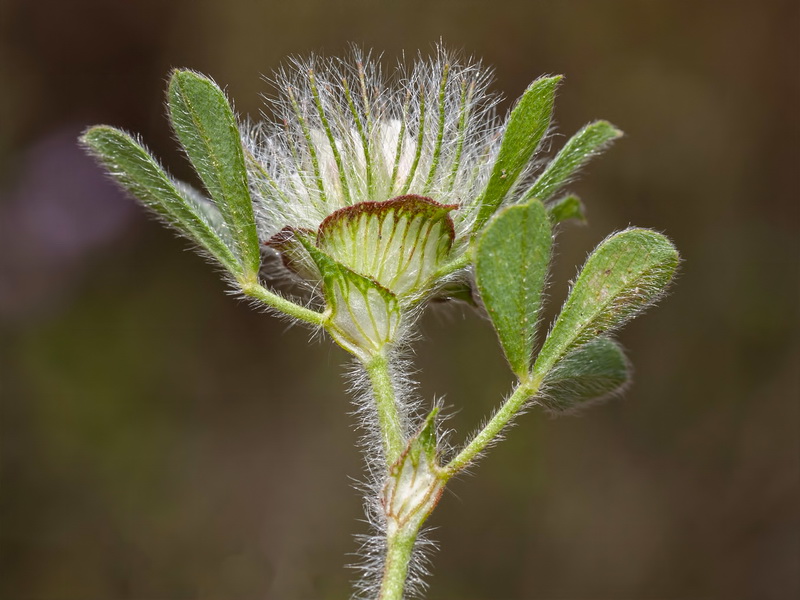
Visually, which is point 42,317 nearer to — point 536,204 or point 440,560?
point 440,560

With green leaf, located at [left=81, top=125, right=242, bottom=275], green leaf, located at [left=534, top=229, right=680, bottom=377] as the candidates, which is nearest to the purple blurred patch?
green leaf, located at [left=81, top=125, right=242, bottom=275]

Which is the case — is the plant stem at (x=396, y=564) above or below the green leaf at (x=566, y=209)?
below

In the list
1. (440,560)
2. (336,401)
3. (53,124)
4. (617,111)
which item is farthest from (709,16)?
(53,124)

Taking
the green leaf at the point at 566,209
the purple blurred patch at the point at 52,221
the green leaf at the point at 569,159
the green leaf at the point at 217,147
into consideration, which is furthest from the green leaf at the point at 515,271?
the purple blurred patch at the point at 52,221

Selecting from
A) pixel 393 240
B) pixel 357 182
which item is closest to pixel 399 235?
pixel 393 240

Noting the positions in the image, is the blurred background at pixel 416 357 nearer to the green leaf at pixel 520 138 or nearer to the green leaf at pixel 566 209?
the green leaf at pixel 566 209

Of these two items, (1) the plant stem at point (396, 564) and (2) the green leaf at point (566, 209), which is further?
(2) the green leaf at point (566, 209)

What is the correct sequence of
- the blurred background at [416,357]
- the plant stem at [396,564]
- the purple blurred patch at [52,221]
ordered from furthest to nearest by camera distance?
the purple blurred patch at [52,221], the blurred background at [416,357], the plant stem at [396,564]

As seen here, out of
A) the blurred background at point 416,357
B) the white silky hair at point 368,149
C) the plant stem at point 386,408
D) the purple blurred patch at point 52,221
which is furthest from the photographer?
the purple blurred patch at point 52,221
